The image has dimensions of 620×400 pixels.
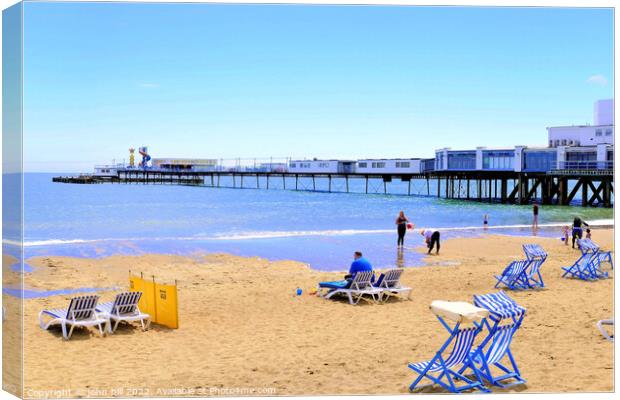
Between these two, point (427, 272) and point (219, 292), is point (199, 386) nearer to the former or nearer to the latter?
point (219, 292)

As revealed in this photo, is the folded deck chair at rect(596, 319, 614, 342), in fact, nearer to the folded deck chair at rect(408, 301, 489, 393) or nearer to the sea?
the folded deck chair at rect(408, 301, 489, 393)

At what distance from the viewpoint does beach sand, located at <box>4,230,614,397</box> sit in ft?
21.3

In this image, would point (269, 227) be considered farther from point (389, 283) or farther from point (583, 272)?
point (389, 283)

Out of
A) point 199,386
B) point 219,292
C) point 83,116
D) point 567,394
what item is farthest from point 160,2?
point 83,116

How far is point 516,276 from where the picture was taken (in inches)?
475

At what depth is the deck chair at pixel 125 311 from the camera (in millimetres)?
9133

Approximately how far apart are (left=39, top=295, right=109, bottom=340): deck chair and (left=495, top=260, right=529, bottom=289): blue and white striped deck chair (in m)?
6.70

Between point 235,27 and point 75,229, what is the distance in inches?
Result: 1111

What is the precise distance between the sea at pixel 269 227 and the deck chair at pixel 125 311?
2615mm

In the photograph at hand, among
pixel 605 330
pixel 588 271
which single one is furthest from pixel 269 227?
pixel 605 330

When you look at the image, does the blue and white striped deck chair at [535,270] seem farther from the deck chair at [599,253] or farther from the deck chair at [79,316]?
the deck chair at [79,316]

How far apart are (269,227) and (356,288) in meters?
26.1

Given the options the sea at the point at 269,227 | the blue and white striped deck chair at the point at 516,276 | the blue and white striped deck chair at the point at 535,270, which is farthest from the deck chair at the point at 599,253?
the sea at the point at 269,227

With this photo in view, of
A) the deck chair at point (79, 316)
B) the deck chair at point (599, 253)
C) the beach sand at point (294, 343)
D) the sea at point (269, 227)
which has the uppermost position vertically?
the deck chair at point (599, 253)
